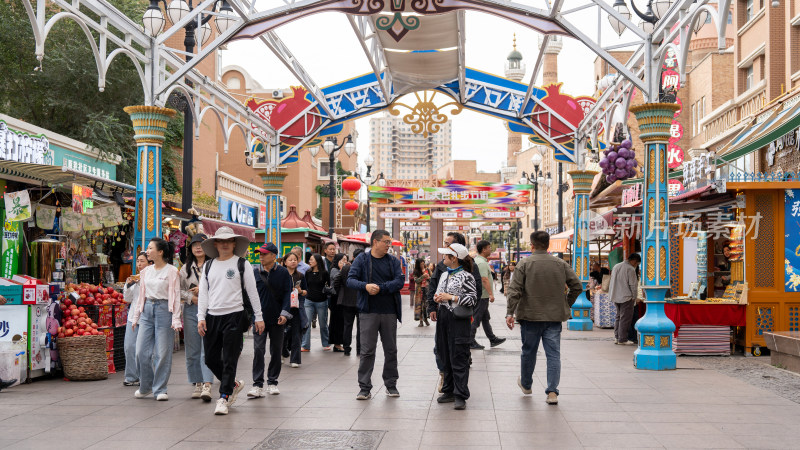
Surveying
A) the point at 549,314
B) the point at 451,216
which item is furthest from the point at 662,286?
the point at 451,216

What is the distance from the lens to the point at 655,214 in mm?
11656

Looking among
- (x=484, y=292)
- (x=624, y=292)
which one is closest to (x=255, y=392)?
(x=484, y=292)

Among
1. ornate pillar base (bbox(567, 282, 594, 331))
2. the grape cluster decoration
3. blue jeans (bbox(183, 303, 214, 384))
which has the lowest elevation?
ornate pillar base (bbox(567, 282, 594, 331))

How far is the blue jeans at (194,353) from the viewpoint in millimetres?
8797

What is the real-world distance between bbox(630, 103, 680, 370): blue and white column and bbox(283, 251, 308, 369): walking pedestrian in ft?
16.2

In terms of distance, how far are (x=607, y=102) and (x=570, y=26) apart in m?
4.59

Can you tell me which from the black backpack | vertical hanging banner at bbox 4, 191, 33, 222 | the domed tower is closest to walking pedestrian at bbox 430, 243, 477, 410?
the black backpack

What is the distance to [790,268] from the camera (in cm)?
1291

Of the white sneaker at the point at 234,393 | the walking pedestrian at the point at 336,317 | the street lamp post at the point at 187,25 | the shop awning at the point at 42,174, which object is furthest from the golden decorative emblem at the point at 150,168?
the white sneaker at the point at 234,393

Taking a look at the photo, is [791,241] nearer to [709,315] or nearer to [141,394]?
[709,315]

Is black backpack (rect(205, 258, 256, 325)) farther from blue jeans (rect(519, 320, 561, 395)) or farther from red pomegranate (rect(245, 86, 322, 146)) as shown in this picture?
red pomegranate (rect(245, 86, 322, 146))

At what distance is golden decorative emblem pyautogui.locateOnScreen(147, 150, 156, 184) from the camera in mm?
11633

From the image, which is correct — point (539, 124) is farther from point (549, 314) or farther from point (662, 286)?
point (549, 314)

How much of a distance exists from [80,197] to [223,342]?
4574 millimetres
